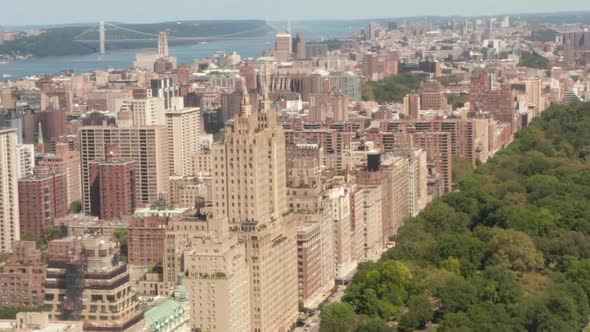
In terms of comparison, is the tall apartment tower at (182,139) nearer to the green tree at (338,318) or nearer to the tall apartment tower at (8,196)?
the tall apartment tower at (8,196)

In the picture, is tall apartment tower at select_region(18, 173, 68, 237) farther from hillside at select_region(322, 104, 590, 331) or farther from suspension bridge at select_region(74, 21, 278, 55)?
suspension bridge at select_region(74, 21, 278, 55)

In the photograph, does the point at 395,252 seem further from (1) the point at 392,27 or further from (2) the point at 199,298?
(1) the point at 392,27

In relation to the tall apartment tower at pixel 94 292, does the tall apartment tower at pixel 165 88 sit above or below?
above

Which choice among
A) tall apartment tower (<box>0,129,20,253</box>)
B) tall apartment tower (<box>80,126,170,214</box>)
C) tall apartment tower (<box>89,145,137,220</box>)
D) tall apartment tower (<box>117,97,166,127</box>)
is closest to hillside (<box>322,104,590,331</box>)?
tall apartment tower (<box>89,145,137,220</box>)

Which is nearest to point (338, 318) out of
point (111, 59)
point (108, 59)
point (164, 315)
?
point (164, 315)

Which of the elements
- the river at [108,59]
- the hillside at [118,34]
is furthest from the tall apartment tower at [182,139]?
the hillside at [118,34]

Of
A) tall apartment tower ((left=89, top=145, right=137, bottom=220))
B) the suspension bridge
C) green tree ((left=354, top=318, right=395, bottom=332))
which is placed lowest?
green tree ((left=354, top=318, right=395, bottom=332))

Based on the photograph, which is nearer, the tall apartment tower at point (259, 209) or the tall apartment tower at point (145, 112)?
the tall apartment tower at point (259, 209)
